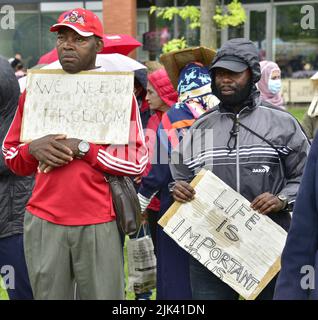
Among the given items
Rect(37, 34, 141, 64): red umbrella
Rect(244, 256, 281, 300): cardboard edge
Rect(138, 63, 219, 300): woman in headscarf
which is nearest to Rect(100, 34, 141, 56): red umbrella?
Rect(37, 34, 141, 64): red umbrella

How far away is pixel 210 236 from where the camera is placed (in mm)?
3709

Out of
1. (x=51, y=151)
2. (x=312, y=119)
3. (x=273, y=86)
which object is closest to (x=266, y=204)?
(x=51, y=151)

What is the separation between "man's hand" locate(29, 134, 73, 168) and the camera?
3326 mm

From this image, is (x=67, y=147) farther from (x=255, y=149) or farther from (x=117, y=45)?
(x=117, y=45)

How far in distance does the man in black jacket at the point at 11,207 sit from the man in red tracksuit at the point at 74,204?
0.69 m

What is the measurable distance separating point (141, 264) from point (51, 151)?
1.87 metres

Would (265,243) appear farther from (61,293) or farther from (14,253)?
(14,253)

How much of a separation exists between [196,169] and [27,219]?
3.11ft

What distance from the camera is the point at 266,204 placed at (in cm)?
356

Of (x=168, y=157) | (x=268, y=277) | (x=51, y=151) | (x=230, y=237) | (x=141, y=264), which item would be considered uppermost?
(x=51, y=151)

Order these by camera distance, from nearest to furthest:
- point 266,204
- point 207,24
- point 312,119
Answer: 1. point 266,204
2. point 312,119
3. point 207,24

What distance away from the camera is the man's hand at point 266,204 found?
3.56 m

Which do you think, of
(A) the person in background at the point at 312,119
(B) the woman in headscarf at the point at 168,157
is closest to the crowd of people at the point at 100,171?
(B) the woman in headscarf at the point at 168,157

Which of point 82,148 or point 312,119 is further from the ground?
point 82,148
